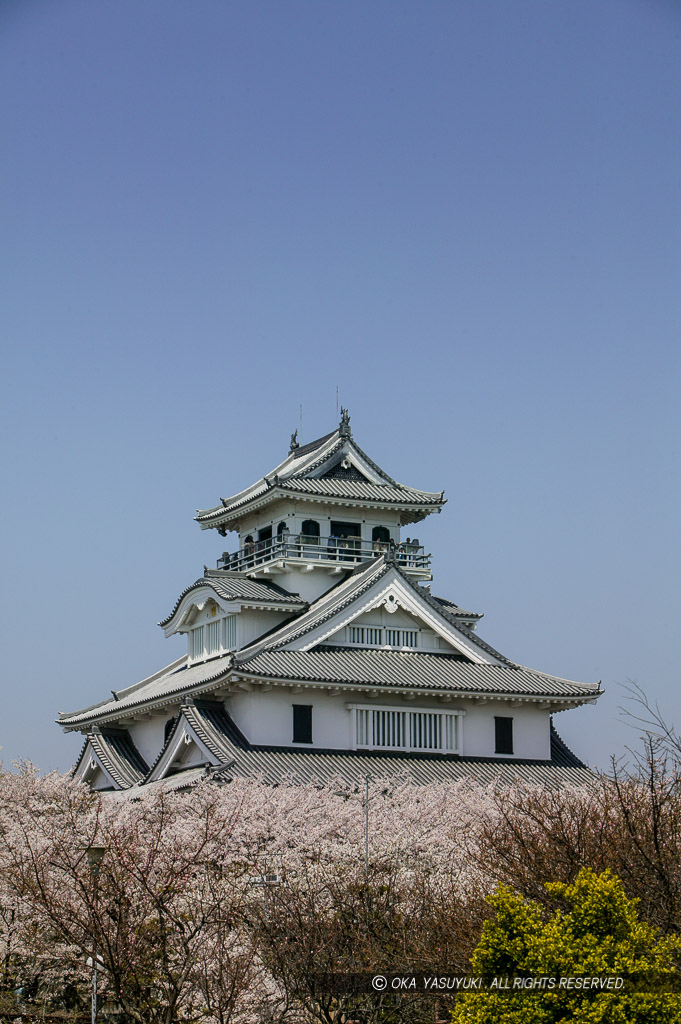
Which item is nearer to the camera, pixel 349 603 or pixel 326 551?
pixel 349 603

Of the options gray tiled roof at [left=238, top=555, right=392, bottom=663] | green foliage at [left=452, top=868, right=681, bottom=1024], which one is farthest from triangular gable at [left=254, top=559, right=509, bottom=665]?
green foliage at [left=452, top=868, right=681, bottom=1024]

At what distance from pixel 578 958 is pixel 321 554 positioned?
3335 centimetres

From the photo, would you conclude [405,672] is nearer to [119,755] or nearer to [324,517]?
[324,517]

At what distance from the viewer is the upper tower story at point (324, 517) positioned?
1838 inches

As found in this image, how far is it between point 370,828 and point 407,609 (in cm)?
1281

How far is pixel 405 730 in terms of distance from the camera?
40.9 m

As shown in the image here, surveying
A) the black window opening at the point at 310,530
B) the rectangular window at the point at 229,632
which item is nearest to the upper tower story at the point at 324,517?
the black window opening at the point at 310,530

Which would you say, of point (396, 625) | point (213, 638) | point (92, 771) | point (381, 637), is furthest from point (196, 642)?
point (396, 625)

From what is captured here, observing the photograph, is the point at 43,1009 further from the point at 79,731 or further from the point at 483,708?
the point at 79,731

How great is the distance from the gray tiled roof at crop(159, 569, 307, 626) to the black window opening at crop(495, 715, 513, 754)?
8103 mm

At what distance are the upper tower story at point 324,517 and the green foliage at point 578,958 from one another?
31.2 m

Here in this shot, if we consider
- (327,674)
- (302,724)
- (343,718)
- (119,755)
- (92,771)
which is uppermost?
(327,674)

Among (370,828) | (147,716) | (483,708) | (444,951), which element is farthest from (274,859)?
(147,716)

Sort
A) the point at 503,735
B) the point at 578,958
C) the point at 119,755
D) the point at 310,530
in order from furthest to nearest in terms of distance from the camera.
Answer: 1. the point at 310,530
2. the point at 119,755
3. the point at 503,735
4. the point at 578,958
